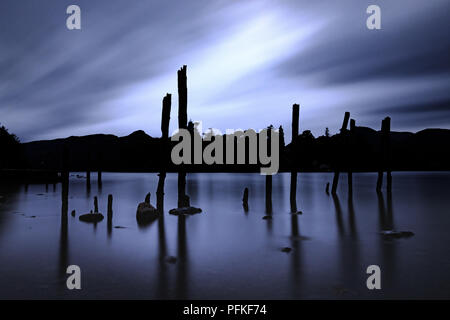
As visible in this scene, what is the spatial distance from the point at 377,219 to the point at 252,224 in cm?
789

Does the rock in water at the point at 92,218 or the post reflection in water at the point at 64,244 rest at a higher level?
the rock in water at the point at 92,218

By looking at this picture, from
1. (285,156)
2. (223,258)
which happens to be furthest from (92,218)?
(285,156)

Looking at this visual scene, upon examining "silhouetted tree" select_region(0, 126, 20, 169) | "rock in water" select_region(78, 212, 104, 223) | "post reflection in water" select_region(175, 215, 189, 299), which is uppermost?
"silhouetted tree" select_region(0, 126, 20, 169)

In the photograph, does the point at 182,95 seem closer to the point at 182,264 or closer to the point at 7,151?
the point at 182,264

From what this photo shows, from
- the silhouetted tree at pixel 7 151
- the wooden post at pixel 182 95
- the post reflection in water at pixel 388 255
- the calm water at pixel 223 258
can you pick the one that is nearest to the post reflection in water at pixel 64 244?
the calm water at pixel 223 258

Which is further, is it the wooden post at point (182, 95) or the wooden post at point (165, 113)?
the wooden post at point (165, 113)

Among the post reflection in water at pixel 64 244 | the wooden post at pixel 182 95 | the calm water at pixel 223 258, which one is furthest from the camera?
the wooden post at pixel 182 95

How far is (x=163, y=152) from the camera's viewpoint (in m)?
19.7

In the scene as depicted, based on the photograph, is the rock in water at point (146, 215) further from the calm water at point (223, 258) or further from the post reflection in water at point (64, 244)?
the post reflection in water at point (64, 244)

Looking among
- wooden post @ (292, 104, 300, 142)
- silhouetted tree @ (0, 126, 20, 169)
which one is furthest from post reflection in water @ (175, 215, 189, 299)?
silhouetted tree @ (0, 126, 20, 169)

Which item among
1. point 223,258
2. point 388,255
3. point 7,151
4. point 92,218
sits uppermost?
point 7,151

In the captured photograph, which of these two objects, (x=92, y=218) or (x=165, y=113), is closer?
(x=92, y=218)

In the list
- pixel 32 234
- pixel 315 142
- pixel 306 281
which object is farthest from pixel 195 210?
pixel 315 142

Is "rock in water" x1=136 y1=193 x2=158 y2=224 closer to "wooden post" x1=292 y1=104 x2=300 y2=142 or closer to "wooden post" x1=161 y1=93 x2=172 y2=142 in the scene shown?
"wooden post" x1=161 y1=93 x2=172 y2=142
